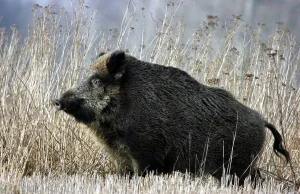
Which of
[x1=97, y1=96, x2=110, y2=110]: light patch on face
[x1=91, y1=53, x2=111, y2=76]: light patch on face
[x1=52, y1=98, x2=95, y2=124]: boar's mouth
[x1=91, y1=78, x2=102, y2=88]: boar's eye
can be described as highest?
[x1=91, y1=53, x2=111, y2=76]: light patch on face

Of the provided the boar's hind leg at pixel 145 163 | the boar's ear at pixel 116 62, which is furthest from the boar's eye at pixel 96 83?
the boar's hind leg at pixel 145 163

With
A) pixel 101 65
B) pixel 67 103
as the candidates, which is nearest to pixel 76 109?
pixel 67 103

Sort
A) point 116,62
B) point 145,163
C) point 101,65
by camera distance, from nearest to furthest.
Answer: point 145,163 < point 116,62 < point 101,65

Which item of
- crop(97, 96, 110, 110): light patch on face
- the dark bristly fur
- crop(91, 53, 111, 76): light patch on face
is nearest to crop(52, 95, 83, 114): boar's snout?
the dark bristly fur

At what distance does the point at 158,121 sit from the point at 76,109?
3.01ft

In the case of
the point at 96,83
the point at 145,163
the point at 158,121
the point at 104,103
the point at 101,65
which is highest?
the point at 101,65

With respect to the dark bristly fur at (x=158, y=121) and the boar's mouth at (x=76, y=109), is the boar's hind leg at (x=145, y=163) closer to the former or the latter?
the dark bristly fur at (x=158, y=121)

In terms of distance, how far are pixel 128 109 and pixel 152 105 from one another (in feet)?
0.89

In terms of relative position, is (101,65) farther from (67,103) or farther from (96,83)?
(67,103)

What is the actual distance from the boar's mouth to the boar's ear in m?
0.48

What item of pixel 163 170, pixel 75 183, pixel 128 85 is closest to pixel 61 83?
pixel 128 85

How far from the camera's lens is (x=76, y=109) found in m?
6.60

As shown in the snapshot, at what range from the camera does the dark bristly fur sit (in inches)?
256

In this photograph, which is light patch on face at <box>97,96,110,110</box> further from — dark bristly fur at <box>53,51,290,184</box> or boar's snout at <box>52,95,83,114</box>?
boar's snout at <box>52,95,83,114</box>
